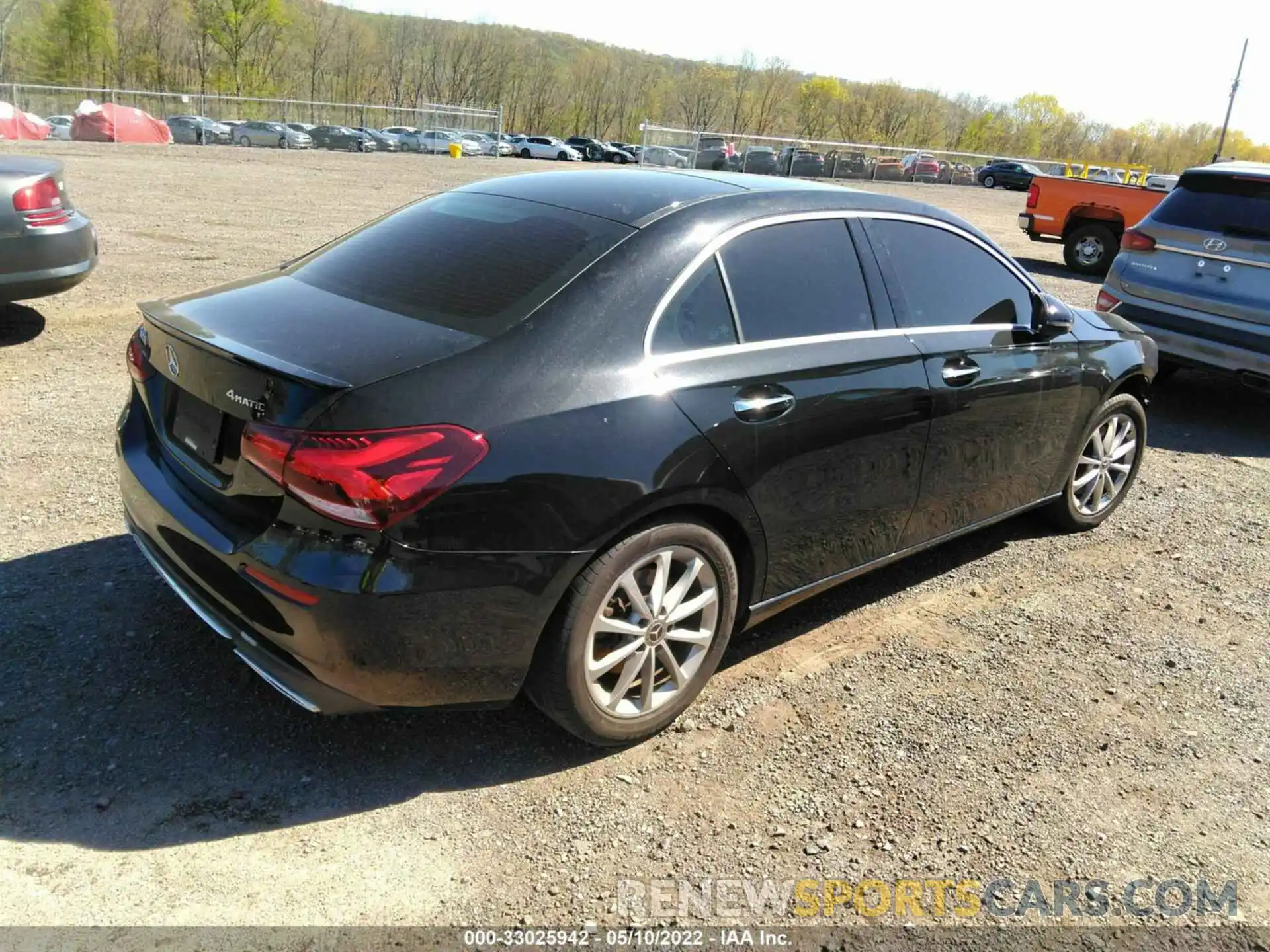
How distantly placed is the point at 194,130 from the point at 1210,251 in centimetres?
4673

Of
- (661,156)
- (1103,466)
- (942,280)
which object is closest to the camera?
(942,280)

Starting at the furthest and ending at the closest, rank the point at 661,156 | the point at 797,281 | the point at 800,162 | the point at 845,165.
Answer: the point at 845,165, the point at 800,162, the point at 661,156, the point at 797,281

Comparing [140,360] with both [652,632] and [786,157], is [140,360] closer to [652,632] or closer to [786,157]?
[652,632]

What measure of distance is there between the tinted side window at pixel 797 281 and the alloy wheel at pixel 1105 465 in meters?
2.02

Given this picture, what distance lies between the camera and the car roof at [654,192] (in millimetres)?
3264

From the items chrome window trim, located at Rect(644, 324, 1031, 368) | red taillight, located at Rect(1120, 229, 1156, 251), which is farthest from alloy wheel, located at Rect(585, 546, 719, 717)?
red taillight, located at Rect(1120, 229, 1156, 251)

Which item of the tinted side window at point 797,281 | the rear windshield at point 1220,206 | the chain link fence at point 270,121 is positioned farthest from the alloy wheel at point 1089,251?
the chain link fence at point 270,121

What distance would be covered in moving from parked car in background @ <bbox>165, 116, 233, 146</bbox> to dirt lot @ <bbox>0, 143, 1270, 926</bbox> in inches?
1761

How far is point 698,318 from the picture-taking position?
3061 mm

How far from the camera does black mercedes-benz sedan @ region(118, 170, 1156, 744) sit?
8.13 ft

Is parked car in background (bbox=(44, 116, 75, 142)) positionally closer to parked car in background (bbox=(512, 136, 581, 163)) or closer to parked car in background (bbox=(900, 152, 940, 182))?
parked car in background (bbox=(512, 136, 581, 163))

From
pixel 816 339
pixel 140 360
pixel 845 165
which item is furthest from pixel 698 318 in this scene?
pixel 845 165

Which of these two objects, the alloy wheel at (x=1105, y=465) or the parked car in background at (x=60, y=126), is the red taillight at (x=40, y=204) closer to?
the alloy wheel at (x=1105, y=465)

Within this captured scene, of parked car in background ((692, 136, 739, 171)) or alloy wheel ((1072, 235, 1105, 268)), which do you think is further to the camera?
parked car in background ((692, 136, 739, 171))
